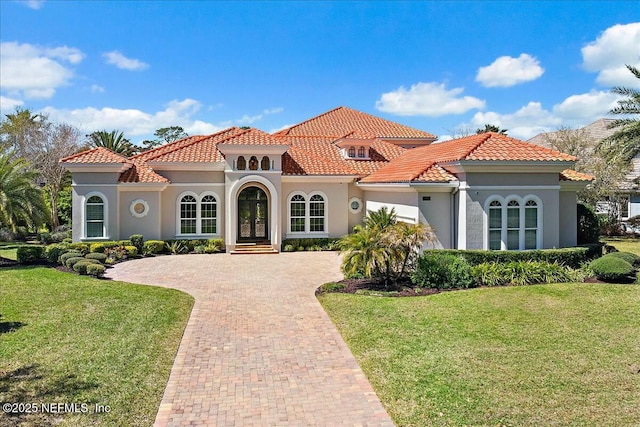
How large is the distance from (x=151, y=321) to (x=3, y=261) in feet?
46.3

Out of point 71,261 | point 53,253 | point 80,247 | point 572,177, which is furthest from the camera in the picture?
point 80,247

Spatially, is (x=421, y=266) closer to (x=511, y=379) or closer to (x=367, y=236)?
(x=367, y=236)

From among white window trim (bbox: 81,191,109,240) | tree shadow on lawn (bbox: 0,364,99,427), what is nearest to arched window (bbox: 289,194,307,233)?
white window trim (bbox: 81,191,109,240)

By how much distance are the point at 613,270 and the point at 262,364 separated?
556 inches

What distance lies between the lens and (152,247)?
26.5m

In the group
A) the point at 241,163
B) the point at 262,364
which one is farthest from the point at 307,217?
the point at 262,364

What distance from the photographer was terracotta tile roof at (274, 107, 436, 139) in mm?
38125

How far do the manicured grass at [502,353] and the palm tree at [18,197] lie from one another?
630 inches

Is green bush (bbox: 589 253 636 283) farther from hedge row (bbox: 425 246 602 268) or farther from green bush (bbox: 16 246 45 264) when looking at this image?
green bush (bbox: 16 246 45 264)

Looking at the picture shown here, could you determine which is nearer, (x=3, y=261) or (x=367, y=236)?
(x=367, y=236)

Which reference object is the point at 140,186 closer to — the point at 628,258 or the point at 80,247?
the point at 80,247

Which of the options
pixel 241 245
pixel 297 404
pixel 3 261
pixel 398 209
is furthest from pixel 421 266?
pixel 3 261

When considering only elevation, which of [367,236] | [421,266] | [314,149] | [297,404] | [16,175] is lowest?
[297,404]

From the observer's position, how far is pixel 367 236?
1756 centimetres
